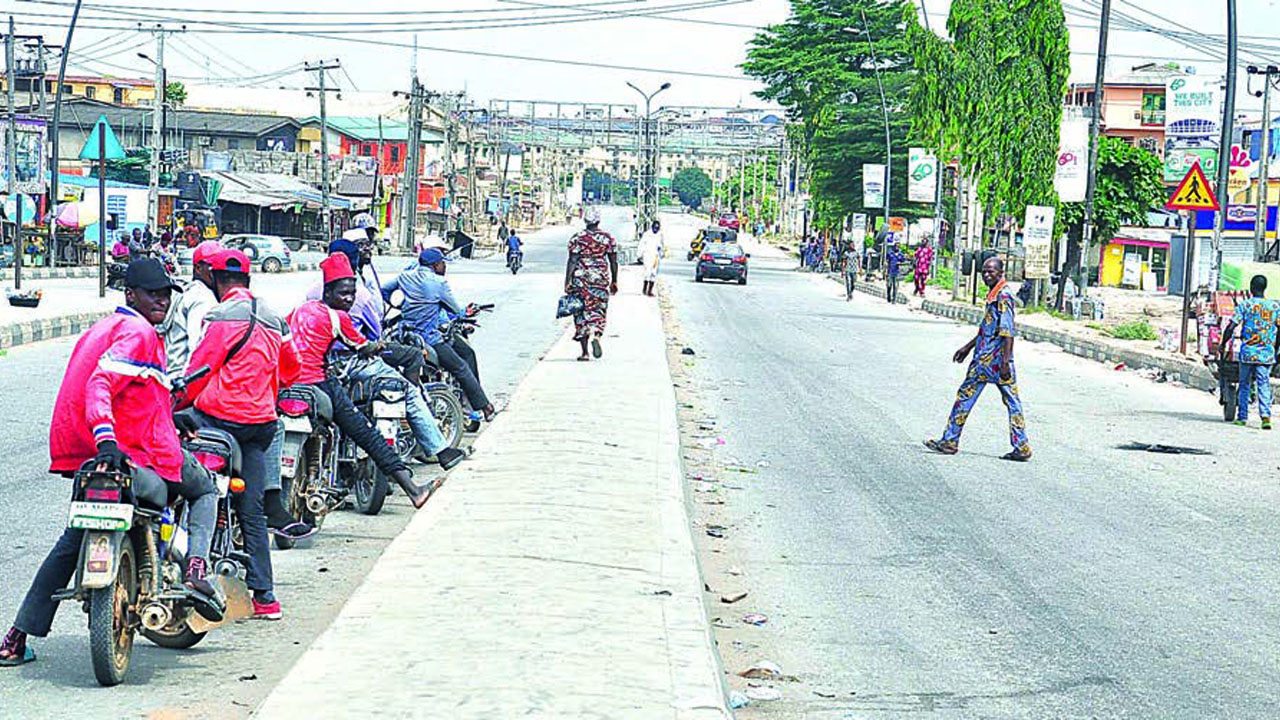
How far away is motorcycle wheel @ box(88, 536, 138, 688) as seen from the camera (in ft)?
20.2

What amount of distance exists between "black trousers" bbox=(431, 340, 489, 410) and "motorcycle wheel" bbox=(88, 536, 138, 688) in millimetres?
7322


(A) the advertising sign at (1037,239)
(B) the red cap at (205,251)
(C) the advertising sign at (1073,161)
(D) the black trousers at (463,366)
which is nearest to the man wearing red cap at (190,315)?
(B) the red cap at (205,251)

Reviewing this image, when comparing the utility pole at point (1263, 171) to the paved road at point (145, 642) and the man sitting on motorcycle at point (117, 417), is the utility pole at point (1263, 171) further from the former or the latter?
the man sitting on motorcycle at point (117, 417)

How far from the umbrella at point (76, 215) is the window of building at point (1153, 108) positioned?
5710cm

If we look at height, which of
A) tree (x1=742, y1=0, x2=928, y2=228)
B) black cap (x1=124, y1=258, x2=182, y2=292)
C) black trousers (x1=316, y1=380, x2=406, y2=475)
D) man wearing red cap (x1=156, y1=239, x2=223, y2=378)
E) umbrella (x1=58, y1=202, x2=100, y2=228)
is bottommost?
black trousers (x1=316, y1=380, x2=406, y2=475)

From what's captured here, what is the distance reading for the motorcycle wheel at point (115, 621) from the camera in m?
6.15

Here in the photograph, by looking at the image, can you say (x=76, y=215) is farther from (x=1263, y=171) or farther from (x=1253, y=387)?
(x=1253, y=387)

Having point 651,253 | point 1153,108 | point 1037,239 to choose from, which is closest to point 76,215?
point 651,253

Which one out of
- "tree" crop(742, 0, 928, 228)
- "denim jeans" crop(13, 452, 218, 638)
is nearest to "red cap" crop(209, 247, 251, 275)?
"denim jeans" crop(13, 452, 218, 638)

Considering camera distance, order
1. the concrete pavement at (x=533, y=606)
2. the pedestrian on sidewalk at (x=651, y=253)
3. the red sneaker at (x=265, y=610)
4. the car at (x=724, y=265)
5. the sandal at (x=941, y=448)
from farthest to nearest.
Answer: the car at (x=724, y=265) → the pedestrian on sidewalk at (x=651, y=253) → the sandal at (x=941, y=448) → the red sneaker at (x=265, y=610) → the concrete pavement at (x=533, y=606)

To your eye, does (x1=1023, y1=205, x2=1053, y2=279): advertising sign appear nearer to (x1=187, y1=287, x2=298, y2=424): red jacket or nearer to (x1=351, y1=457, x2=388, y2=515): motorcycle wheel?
(x1=351, y1=457, x2=388, y2=515): motorcycle wheel

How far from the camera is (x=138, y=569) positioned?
21.3 feet

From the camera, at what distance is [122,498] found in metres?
6.19

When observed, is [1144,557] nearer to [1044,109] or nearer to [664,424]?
[664,424]
